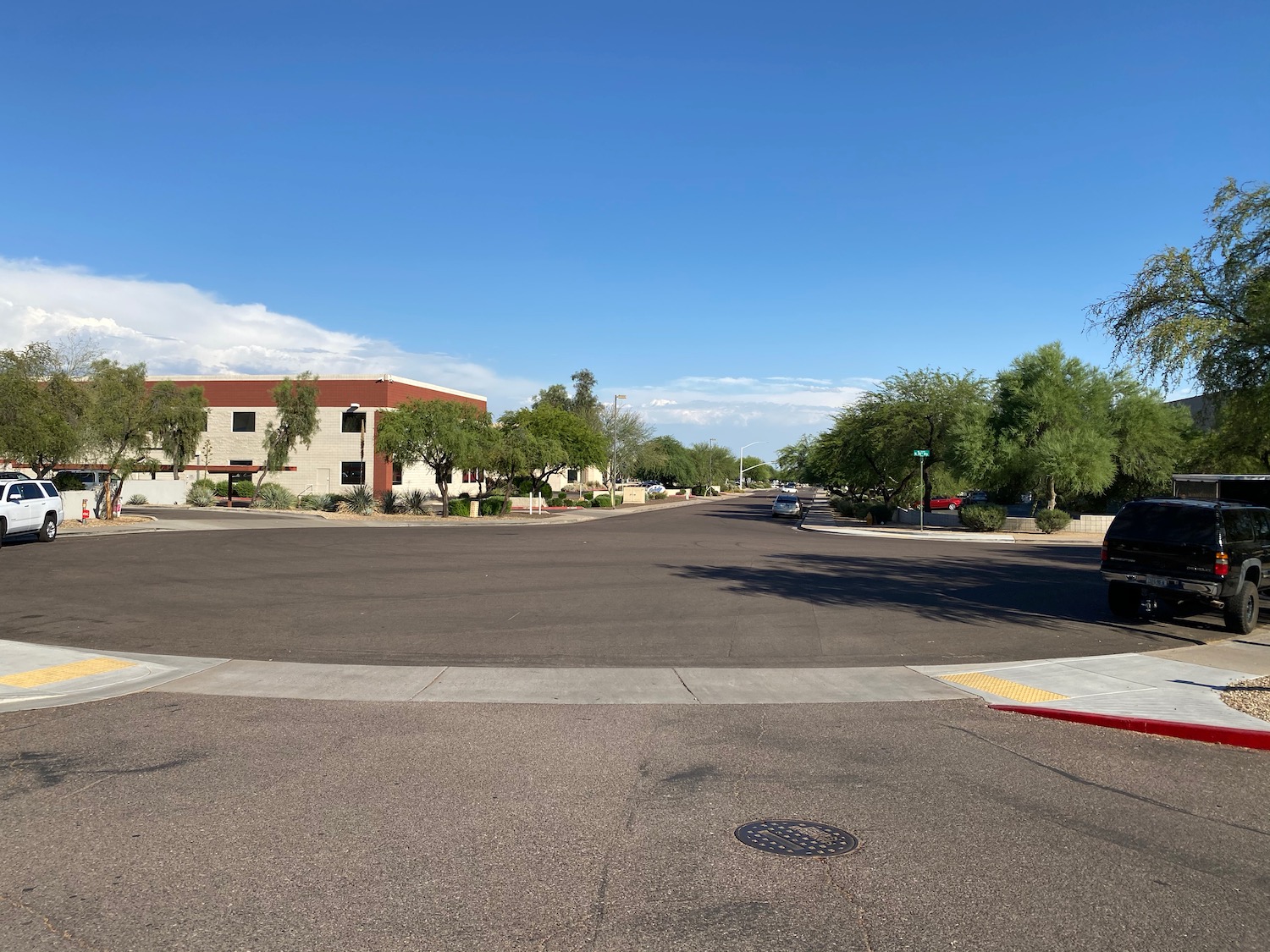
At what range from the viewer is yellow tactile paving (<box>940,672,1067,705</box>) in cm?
967

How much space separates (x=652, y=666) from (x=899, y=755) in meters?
4.06

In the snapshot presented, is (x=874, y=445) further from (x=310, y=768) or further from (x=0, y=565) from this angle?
(x=310, y=768)

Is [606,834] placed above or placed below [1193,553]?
below

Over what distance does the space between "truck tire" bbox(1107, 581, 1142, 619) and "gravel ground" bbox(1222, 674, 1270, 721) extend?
520 centimetres

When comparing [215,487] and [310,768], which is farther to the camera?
[215,487]

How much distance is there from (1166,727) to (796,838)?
15.9 feet

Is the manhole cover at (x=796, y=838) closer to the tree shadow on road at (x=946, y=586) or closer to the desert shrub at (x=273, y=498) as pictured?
the tree shadow on road at (x=946, y=586)

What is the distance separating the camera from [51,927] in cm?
444

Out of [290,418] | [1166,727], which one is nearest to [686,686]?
[1166,727]

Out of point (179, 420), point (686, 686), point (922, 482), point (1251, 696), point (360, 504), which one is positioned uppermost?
point (179, 420)

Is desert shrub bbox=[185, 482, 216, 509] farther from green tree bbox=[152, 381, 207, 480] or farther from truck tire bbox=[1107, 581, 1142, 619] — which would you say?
truck tire bbox=[1107, 581, 1142, 619]

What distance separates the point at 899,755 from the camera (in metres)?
7.61

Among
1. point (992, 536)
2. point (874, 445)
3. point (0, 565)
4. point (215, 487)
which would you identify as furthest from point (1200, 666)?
point (215, 487)

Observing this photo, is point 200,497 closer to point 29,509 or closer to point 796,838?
point 29,509
